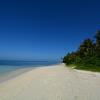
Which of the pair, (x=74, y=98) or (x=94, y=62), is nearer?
(x=74, y=98)

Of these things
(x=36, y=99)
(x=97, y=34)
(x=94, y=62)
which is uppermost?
(x=97, y=34)

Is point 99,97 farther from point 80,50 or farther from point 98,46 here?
point 80,50

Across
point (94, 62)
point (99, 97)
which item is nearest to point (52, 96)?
→ point (99, 97)

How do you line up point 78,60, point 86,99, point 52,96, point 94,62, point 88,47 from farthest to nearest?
1. point 88,47
2. point 78,60
3. point 94,62
4. point 52,96
5. point 86,99

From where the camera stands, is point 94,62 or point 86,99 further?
point 94,62

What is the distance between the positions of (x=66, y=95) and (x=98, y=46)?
125ft

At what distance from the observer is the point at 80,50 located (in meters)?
55.6

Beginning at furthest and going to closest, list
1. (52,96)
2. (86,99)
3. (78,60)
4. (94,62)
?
(78,60)
(94,62)
(52,96)
(86,99)

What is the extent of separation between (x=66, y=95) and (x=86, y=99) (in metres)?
1.17

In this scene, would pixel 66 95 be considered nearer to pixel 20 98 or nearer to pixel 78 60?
pixel 20 98

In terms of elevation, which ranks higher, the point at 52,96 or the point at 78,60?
the point at 78,60

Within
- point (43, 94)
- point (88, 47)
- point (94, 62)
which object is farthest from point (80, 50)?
point (43, 94)

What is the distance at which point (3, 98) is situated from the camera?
8883mm

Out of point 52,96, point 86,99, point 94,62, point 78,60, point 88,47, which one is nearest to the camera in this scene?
point 86,99
